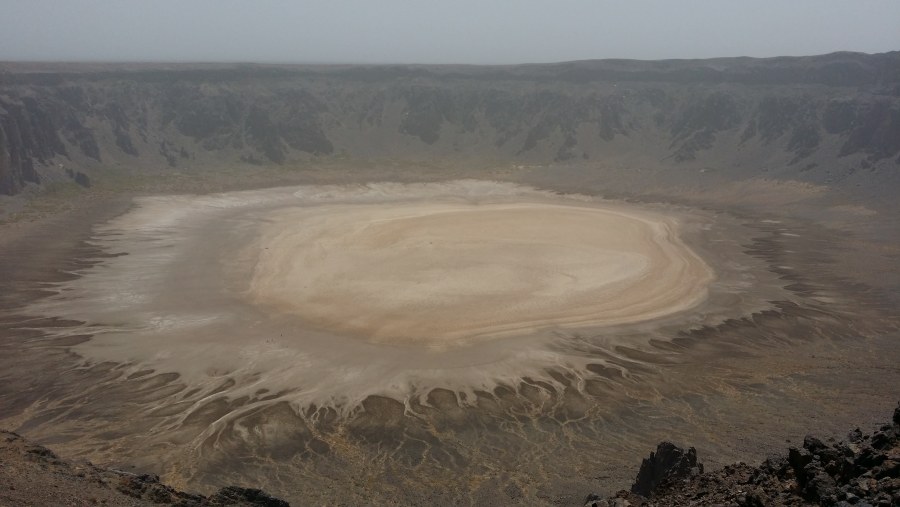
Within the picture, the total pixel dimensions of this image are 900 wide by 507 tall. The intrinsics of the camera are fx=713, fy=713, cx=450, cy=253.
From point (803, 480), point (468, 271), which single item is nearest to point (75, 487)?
point (803, 480)

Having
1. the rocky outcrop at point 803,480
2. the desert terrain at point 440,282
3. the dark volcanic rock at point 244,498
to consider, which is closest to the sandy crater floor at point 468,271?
the desert terrain at point 440,282

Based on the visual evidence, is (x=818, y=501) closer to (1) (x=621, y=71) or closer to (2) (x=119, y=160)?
(2) (x=119, y=160)

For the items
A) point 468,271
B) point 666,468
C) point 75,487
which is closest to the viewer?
point 75,487

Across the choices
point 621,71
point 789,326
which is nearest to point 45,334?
point 789,326

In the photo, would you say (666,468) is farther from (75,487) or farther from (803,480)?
(75,487)

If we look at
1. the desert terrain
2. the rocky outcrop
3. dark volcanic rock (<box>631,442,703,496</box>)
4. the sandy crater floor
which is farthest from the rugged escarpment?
the rocky outcrop
